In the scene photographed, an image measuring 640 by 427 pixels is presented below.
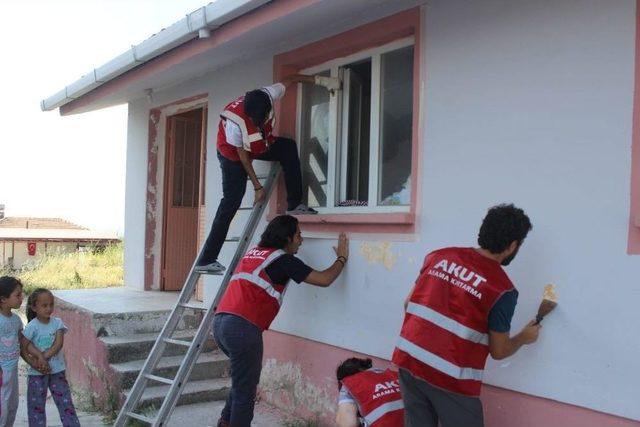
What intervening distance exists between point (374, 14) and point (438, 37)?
23.8 inches

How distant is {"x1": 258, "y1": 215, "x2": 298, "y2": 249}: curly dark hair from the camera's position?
4.15 meters

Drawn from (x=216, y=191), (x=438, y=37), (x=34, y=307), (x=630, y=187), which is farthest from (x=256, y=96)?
(x=630, y=187)

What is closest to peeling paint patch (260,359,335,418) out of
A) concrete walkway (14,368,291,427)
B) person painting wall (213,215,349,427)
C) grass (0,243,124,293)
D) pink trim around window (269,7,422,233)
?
concrete walkway (14,368,291,427)

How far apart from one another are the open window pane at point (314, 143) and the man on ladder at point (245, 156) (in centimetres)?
20

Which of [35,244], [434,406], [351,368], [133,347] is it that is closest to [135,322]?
[133,347]

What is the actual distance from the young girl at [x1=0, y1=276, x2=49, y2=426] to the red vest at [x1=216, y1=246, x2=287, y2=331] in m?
1.49

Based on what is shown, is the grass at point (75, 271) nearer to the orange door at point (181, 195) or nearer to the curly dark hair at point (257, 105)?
the orange door at point (181, 195)

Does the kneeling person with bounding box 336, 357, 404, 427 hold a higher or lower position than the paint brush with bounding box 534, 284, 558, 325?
lower

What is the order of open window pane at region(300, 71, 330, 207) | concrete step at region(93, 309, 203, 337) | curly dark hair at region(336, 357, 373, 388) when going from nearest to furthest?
curly dark hair at region(336, 357, 373, 388) < open window pane at region(300, 71, 330, 207) < concrete step at region(93, 309, 203, 337)

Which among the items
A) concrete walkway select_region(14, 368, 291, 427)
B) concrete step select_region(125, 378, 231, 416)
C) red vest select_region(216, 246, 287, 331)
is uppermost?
red vest select_region(216, 246, 287, 331)

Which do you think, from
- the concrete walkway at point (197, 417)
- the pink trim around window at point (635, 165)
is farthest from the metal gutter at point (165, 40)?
the concrete walkway at point (197, 417)

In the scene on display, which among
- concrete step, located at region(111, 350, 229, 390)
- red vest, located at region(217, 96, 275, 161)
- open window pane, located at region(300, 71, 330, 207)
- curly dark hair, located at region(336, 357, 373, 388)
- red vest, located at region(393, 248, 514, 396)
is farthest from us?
concrete step, located at region(111, 350, 229, 390)

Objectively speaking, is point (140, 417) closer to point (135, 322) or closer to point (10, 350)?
point (10, 350)

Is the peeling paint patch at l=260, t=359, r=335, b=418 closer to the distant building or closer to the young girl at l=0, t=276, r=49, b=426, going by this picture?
the young girl at l=0, t=276, r=49, b=426
